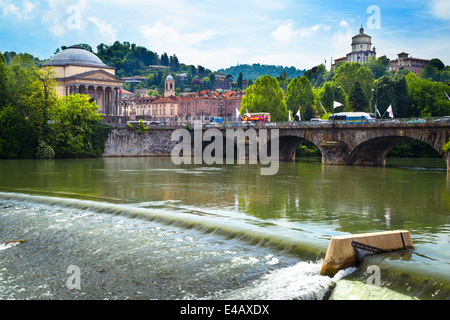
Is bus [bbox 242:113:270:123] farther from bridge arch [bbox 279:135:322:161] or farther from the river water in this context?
the river water

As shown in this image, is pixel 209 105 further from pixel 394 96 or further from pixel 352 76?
pixel 394 96

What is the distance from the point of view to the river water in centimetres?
1341

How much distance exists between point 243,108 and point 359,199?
8477 centimetres

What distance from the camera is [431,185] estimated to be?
1499 inches

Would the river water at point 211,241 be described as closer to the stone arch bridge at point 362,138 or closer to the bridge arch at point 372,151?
the stone arch bridge at point 362,138

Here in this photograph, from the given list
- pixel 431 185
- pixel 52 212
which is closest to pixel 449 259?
pixel 52 212

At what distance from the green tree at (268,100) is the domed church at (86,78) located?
37.0m

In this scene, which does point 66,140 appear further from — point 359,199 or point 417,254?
point 417,254

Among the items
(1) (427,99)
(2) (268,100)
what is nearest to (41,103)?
(2) (268,100)

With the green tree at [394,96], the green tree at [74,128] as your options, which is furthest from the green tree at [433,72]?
the green tree at [74,128]

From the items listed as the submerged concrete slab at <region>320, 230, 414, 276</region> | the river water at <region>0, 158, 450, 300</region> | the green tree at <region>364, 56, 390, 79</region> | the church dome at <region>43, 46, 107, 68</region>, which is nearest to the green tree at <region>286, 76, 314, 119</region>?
the church dome at <region>43, 46, 107, 68</region>

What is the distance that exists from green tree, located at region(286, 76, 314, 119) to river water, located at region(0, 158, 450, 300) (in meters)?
77.0

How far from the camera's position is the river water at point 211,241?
13414 millimetres
